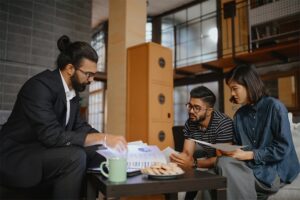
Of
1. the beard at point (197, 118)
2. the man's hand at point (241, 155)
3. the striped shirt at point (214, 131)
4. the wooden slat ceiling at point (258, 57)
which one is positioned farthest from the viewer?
the wooden slat ceiling at point (258, 57)

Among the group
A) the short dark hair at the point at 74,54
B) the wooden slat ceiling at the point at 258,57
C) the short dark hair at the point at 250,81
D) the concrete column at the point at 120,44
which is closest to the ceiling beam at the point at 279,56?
the wooden slat ceiling at the point at 258,57

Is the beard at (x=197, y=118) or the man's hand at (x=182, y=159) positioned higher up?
the beard at (x=197, y=118)

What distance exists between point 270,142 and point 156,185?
2.36 ft

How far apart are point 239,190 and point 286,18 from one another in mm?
3934

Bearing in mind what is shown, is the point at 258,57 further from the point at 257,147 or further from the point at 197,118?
the point at 257,147

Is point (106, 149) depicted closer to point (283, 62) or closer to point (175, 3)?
point (283, 62)

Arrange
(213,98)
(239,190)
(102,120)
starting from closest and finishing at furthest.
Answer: (239,190) → (213,98) → (102,120)

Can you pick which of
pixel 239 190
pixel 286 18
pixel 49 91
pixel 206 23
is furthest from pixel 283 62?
pixel 49 91

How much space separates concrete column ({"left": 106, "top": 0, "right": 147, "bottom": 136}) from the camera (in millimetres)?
3111

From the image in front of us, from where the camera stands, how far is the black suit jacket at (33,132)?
122 centimetres

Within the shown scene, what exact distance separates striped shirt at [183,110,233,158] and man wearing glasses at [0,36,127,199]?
0.68 meters

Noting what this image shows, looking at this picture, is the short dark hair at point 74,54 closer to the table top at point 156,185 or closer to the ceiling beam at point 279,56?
the table top at point 156,185

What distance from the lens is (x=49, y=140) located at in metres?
1.23

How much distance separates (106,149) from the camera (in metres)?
1.28
